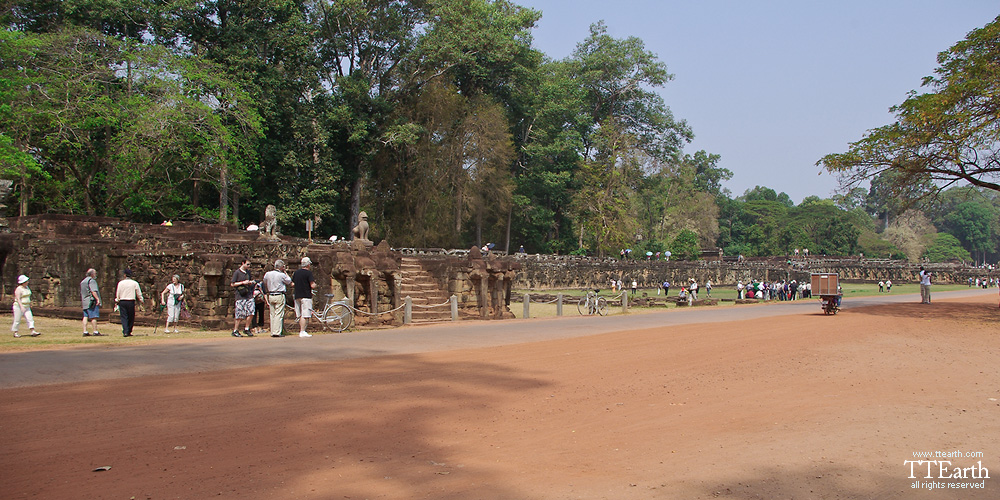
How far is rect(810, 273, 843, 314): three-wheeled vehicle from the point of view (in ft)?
67.5

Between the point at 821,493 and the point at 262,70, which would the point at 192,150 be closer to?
the point at 262,70

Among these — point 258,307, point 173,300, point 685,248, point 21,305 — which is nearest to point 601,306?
point 258,307

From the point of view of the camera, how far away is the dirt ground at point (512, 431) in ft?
15.2

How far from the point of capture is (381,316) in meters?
17.6

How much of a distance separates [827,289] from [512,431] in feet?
58.7

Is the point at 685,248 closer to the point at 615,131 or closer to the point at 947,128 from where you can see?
the point at 615,131

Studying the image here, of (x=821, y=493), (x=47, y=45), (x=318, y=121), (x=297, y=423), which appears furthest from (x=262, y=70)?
(x=821, y=493)

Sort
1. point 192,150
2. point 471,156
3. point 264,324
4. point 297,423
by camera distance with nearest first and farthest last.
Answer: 1. point 297,423
2. point 264,324
3. point 192,150
4. point 471,156

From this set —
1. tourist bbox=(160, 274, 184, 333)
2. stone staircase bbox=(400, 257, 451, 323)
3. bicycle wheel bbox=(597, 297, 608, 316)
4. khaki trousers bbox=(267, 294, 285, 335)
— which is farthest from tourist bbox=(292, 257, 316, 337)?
bicycle wheel bbox=(597, 297, 608, 316)

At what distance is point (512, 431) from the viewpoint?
6.16 metres

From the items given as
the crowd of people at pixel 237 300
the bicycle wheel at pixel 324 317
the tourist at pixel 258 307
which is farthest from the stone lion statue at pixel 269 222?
the bicycle wheel at pixel 324 317

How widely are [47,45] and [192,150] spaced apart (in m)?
6.85

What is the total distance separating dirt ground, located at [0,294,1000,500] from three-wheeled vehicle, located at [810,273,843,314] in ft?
35.0

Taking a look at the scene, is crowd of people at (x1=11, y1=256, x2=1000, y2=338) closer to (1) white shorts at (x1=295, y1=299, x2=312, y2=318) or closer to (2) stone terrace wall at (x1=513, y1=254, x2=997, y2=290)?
(1) white shorts at (x1=295, y1=299, x2=312, y2=318)
